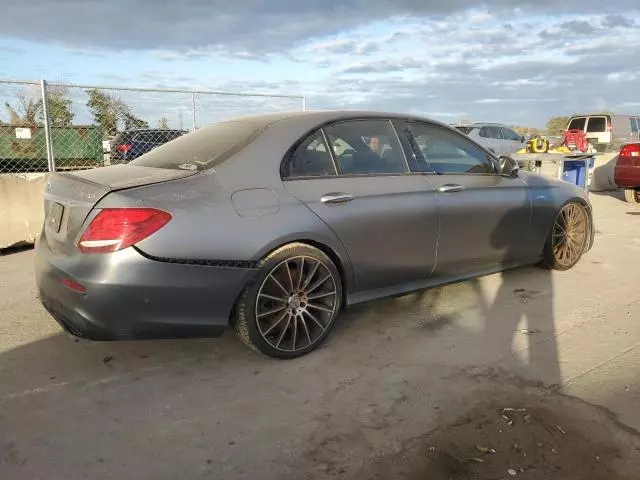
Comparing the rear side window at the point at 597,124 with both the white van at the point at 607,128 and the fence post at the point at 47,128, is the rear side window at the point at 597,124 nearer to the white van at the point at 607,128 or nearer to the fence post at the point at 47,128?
the white van at the point at 607,128

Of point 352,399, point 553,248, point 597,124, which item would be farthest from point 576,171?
point 597,124

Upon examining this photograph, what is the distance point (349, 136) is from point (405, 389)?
5.97 feet

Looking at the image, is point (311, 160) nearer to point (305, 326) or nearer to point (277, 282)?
point (277, 282)

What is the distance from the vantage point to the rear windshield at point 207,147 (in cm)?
353

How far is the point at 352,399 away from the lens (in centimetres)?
311

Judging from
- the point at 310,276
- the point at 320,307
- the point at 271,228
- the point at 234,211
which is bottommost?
the point at 320,307

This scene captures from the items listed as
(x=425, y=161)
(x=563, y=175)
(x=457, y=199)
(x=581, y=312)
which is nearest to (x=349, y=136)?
(x=425, y=161)

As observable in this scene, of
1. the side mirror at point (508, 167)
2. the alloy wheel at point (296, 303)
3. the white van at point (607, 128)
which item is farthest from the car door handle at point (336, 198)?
the white van at point (607, 128)

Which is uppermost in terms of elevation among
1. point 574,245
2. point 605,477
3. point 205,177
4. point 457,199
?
point 205,177

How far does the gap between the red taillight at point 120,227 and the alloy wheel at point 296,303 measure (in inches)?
30.0

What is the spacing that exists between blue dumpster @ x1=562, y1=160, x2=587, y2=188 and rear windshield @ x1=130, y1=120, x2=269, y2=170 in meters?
8.48

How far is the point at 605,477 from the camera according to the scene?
2.44m

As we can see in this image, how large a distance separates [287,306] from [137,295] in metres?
0.95

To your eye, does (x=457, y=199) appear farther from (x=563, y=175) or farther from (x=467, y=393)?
(x=563, y=175)
